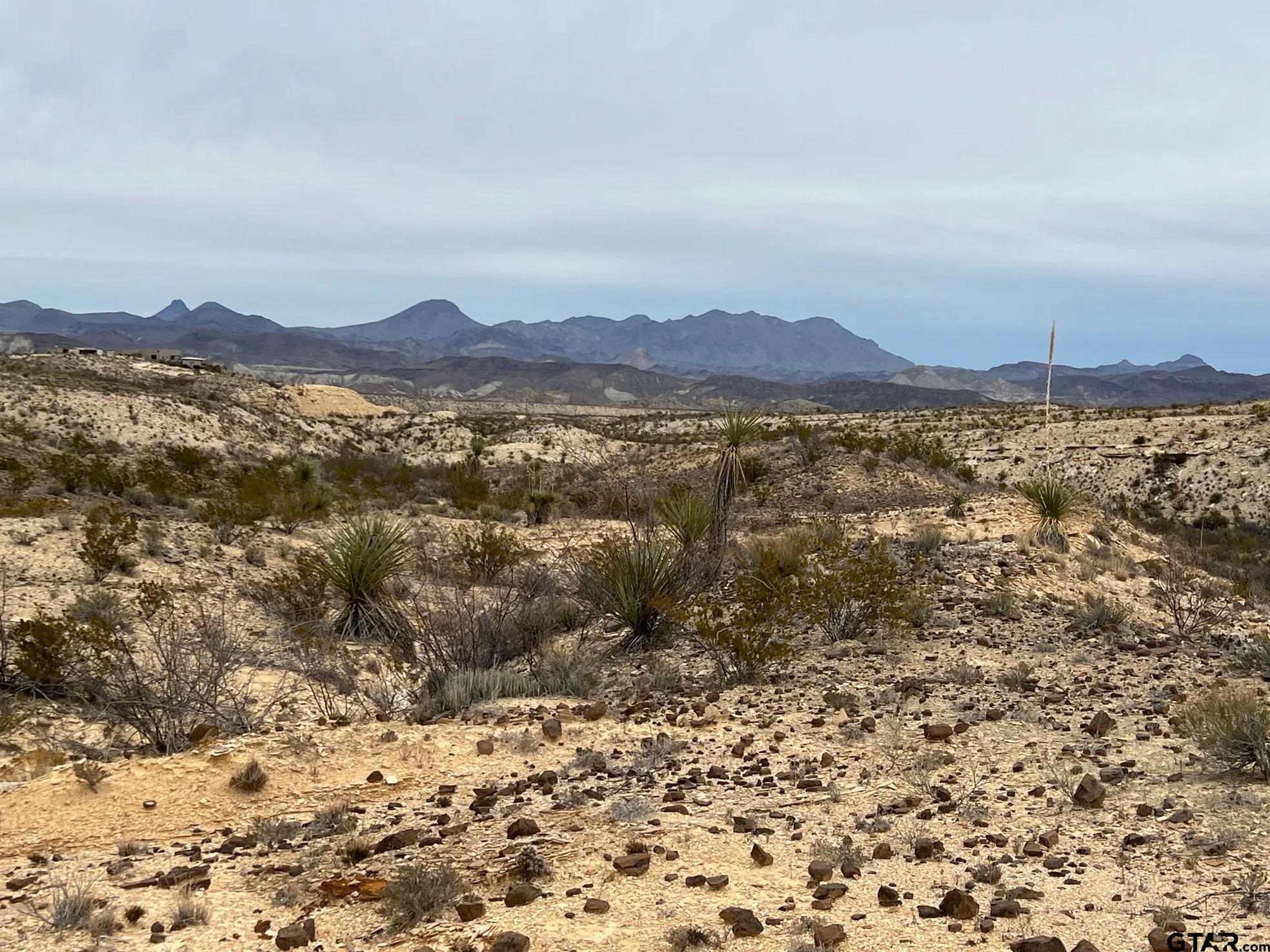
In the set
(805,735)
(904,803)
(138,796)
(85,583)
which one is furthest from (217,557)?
(904,803)

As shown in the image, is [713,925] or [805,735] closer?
[713,925]

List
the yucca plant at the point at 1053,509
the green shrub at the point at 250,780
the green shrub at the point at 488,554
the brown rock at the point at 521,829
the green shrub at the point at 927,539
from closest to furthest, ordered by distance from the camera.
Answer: the brown rock at the point at 521,829 < the green shrub at the point at 250,780 < the green shrub at the point at 927,539 < the yucca plant at the point at 1053,509 < the green shrub at the point at 488,554

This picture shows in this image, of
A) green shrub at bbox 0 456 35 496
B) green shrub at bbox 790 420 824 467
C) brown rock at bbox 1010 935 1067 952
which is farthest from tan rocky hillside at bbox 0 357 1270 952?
green shrub at bbox 790 420 824 467

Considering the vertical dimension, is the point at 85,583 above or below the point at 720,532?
below

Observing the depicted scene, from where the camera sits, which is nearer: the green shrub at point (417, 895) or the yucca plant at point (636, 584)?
the green shrub at point (417, 895)

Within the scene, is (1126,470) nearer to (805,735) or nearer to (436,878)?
(805,735)

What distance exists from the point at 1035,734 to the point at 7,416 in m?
40.9

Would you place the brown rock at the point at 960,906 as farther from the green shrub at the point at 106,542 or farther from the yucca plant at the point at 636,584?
the green shrub at the point at 106,542

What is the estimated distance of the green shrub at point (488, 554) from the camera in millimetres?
14422

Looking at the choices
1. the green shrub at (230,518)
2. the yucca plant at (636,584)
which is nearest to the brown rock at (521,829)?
the yucca plant at (636,584)

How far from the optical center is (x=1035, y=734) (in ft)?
22.1

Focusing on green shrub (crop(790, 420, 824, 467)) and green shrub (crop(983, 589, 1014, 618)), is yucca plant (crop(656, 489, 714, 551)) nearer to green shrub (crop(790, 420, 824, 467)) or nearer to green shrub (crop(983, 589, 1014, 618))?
green shrub (crop(983, 589, 1014, 618))

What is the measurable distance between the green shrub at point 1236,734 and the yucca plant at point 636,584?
5527mm

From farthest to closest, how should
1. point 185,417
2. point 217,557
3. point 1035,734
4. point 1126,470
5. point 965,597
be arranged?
1. point 185,417
2. point 1126,470
3. point 217,557
4. point 965,597
5. point 1035,734
